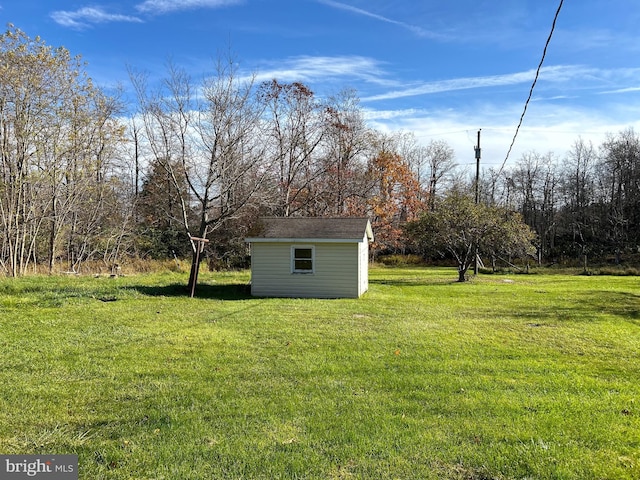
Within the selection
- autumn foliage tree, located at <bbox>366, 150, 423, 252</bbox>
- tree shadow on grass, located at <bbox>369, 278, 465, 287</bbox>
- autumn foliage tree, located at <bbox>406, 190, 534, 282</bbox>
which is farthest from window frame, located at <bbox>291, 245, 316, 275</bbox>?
autumn foliage tree, located at <bbox>366, 150, 423, 252</bbox>

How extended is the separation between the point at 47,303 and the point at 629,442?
1190 cm

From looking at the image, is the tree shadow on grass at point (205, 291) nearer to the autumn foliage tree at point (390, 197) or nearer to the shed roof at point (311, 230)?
the shed roof at point (311, 230)

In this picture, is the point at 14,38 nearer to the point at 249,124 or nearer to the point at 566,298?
the point at 249,124

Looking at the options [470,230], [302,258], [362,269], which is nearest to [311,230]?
[302,258]

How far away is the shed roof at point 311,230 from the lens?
49.0 feet

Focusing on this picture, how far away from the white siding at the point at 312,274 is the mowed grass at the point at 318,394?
4223 mm

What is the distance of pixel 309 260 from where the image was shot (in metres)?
15.3

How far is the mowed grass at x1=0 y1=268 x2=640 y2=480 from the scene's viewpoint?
3.35 m

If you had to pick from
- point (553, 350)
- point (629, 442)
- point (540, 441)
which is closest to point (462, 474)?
point (540, 441)

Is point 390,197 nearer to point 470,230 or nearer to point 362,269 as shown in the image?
point 470,230

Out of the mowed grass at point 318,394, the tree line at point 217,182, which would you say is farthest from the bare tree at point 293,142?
the mowed grass at point 318,394

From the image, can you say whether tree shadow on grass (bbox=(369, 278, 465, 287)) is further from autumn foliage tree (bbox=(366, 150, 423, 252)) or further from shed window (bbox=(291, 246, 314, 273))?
autumn foliage tree (bbox=(366, 150, 423, 252))

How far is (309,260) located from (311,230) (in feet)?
3.54

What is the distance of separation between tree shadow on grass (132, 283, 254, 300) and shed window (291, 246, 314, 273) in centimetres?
193
